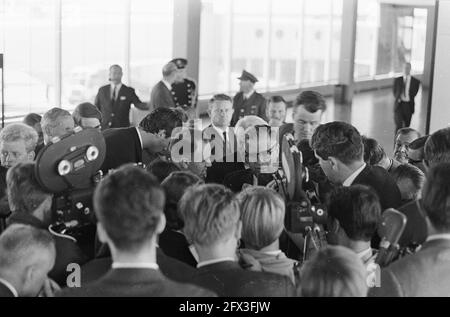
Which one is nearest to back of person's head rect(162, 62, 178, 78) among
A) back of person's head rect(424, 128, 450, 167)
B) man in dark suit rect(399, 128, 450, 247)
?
back of person's head rect(424, 128, 450, 167)

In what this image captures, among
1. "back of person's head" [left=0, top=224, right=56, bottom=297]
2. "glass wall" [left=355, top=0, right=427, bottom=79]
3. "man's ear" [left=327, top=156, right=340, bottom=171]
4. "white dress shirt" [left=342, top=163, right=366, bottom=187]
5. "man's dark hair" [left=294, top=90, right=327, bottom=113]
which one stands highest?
"glass wall" [left=355, top=0, right=427, bottom=79]

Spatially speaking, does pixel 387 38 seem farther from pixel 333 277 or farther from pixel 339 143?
pixel 333 277

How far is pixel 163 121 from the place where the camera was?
15.4 feet

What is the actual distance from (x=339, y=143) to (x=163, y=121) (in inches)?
50.7

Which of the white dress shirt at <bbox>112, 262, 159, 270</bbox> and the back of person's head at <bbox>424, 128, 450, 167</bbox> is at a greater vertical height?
the back of person's head at <bbox>424, 128, 450, 167</bbox>

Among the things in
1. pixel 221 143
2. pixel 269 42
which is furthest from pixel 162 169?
pixel 269 42

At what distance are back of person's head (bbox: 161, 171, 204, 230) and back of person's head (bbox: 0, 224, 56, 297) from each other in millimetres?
703

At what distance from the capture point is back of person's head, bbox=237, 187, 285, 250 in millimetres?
2857

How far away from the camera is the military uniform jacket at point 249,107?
348 inches

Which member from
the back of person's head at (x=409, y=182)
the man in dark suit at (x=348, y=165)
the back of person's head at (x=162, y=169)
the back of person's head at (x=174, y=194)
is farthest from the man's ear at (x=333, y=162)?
the back of person's head at (x=174, y=194)

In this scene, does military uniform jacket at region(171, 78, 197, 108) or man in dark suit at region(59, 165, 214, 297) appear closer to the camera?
man in dark suit at region(59, 165, 214, 297)

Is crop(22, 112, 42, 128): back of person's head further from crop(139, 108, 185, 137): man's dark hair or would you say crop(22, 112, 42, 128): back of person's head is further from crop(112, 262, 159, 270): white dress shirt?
crop(112, 262, 159, 270): white dress shirt

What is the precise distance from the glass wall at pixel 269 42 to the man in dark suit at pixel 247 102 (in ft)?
23.3

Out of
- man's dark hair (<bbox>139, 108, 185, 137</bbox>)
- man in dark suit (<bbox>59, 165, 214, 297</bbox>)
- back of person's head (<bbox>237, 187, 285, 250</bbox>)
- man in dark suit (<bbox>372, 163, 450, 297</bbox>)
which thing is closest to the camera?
man in dark suit (<bbox>59, 165, 214, 297</bbox>)
